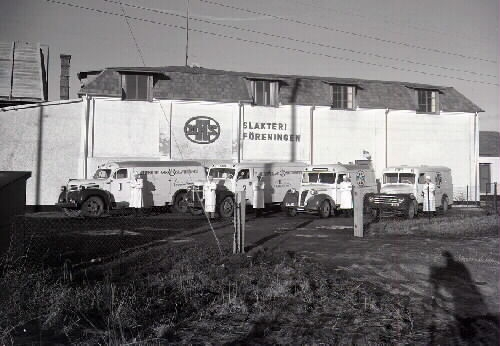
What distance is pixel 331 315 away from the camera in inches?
245

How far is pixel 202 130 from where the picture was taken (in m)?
27.0

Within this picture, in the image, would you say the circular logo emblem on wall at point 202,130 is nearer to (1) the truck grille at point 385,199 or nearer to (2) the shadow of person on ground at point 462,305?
(1) the truck grille at point 385,199

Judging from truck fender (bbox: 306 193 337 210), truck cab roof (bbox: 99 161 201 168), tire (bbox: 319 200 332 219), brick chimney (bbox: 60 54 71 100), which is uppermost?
brick chimney (bbox: 60 54 71 100)

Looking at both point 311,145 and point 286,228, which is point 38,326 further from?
point 311,145

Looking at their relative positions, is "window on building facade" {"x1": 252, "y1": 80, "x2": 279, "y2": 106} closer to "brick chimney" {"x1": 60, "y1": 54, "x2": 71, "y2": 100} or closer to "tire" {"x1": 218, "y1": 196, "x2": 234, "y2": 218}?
"tire" {"x1": 218, "y1": 196, "x2": 234, "y2": 218}

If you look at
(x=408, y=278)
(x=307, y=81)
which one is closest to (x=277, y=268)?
(x=408, y=278)

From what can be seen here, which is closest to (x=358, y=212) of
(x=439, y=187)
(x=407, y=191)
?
(x=407, y=191)

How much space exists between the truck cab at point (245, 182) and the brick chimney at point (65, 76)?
13861 millimetres

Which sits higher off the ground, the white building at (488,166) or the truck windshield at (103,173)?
the white building at (488,166)

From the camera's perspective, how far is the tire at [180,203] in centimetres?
2138


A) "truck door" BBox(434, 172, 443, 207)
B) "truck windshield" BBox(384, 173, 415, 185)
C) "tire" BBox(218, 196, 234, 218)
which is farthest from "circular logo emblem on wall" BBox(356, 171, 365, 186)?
"tire" BBox(218, 196, 234, 218)

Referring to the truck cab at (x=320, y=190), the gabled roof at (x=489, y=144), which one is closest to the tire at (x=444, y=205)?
the truck cab at (x=320, y=190)

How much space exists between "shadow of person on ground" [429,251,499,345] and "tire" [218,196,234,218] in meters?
11.2

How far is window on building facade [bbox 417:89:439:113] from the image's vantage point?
103 feet
